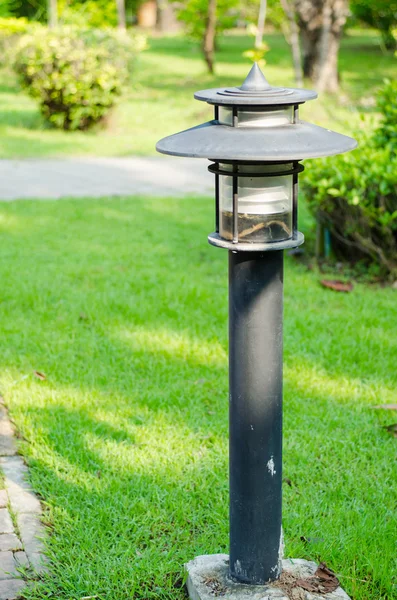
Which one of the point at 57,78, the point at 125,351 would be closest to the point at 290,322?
the point at 125,351

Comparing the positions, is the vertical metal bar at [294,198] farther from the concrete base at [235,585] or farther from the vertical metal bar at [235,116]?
the concrete base at [235,585]

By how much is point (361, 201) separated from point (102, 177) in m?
4.35

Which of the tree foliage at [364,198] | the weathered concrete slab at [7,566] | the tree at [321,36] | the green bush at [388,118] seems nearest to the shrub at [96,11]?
the tree at [321,36]

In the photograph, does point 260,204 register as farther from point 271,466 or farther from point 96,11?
point 96,11

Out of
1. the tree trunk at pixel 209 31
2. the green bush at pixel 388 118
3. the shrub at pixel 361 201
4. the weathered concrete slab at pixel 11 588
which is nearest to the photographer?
the weathered concrete slab at pixel 11 588

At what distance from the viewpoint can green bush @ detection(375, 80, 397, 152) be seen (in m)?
5.56

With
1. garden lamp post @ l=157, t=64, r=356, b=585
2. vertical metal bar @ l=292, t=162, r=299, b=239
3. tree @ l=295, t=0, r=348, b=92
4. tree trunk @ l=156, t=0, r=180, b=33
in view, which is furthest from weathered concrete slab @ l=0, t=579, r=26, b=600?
tree trunk @ l=156, t=0, r=180, b=33

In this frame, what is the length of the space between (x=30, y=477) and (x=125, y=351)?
126 centimetres

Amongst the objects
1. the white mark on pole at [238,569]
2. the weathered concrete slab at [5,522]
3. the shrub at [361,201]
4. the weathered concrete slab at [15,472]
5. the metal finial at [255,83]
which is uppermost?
the metal finial at [255,83]

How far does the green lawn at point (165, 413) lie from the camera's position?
2.64 m

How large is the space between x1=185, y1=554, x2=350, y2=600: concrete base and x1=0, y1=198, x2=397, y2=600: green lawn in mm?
116

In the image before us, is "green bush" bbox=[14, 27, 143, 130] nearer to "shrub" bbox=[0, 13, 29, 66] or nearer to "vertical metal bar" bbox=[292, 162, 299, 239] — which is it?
"shrub" bbox=[0, 13, 29, 66]

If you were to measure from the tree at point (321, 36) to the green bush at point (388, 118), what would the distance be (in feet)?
29.1

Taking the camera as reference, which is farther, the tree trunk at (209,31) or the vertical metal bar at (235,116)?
the tree trunk at (209,31)
